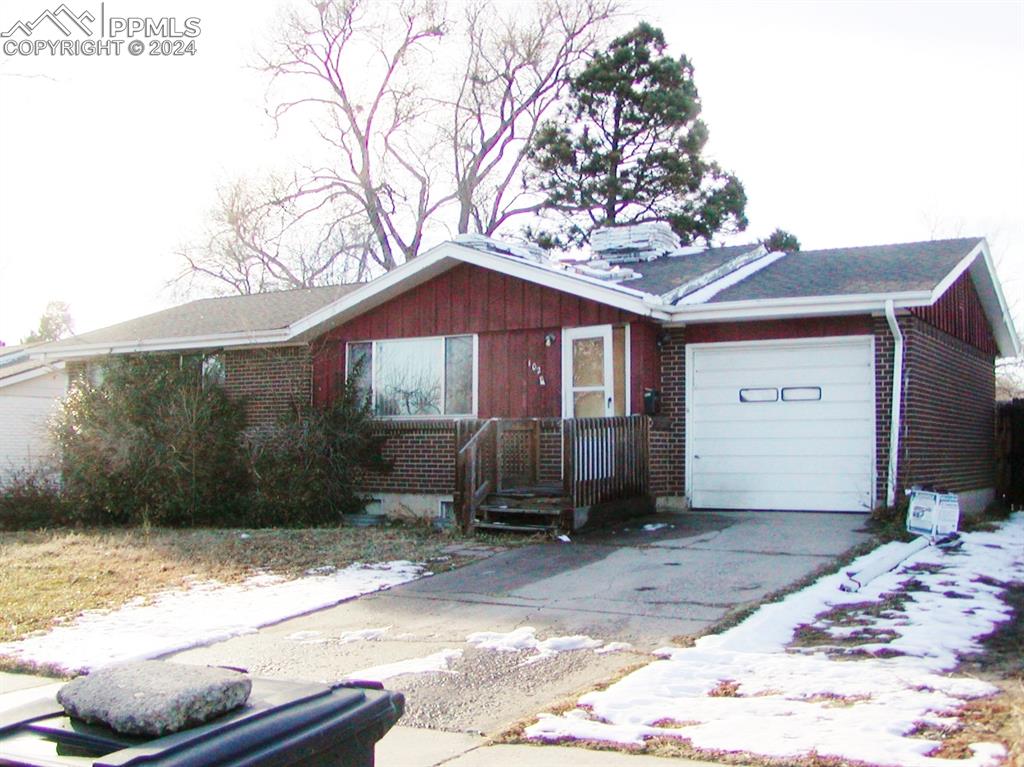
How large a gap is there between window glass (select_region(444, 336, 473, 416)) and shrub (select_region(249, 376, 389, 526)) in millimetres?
1206

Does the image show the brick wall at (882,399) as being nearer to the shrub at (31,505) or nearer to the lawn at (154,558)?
the lawn at (154,558)

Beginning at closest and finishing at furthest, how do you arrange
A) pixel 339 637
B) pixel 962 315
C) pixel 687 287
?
pixel 339 637
pixel 687 287
pixel 962 315

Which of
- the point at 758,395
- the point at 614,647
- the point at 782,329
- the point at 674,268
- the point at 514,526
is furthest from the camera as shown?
the point at 674,268

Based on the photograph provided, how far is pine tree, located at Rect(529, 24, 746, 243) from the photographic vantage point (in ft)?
101

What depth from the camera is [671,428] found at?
13.3 m

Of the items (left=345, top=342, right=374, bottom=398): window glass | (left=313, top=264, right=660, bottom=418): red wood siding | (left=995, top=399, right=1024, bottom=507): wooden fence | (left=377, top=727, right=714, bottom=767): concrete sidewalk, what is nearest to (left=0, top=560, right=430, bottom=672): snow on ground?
(left=377, top=727, right=714, bottom=767): concrete sidewalk

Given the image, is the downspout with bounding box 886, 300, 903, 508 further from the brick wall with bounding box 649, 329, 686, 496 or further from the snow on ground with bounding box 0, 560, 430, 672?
the snow on ground with bounding box 0, 560, 430, 672

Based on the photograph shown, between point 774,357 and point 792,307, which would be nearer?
point 792,307

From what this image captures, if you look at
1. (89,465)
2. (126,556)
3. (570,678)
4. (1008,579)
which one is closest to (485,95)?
(89,465)

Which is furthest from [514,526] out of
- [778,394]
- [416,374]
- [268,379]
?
[268,379]

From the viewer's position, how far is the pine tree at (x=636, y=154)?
101ft

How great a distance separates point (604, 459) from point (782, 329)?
2.77 m

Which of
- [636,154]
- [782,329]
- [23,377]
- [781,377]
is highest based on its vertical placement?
[636,154]

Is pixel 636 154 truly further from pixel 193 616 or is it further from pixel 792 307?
pixel 193 616
